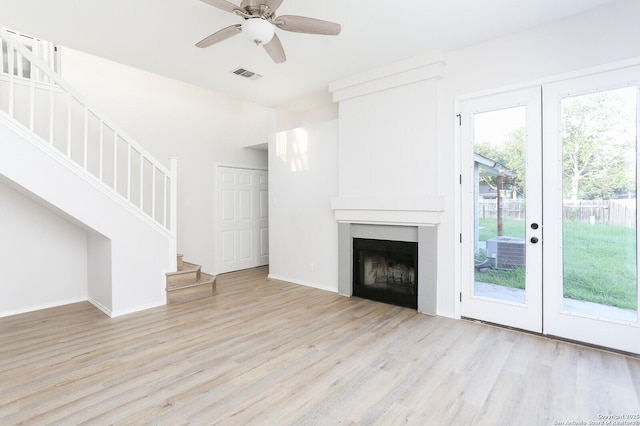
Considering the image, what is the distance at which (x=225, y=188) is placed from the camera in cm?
604

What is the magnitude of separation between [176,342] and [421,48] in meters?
3.88

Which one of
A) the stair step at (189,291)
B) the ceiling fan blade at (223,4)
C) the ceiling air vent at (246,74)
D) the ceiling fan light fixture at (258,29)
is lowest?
the stair step at (189,291)

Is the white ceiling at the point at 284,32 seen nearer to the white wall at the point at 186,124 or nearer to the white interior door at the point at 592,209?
the white interior door at the point at 592,209

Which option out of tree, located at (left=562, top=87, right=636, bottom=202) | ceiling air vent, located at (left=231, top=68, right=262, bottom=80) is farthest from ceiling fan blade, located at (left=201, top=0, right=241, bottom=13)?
tree, located at (left=562, top=87, right=636, bottom=202)

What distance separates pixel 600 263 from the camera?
109 inches

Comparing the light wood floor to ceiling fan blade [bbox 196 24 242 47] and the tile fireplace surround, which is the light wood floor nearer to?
the tile fireplace surround

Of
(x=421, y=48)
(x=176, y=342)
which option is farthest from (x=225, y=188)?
(x=421, y=48)

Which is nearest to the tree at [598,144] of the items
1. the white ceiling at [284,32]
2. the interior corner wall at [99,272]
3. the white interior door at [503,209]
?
the white interior door at [503,209]

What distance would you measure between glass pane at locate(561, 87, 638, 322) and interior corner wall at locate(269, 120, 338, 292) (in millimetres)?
2693

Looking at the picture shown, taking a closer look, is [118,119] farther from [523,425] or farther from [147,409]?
[523,425]

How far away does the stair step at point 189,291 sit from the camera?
4078mm

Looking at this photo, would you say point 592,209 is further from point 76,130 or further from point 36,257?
point 36,257

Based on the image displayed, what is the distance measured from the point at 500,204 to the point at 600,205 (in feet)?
2.52

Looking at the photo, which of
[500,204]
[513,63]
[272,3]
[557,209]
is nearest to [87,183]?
[272,3]
